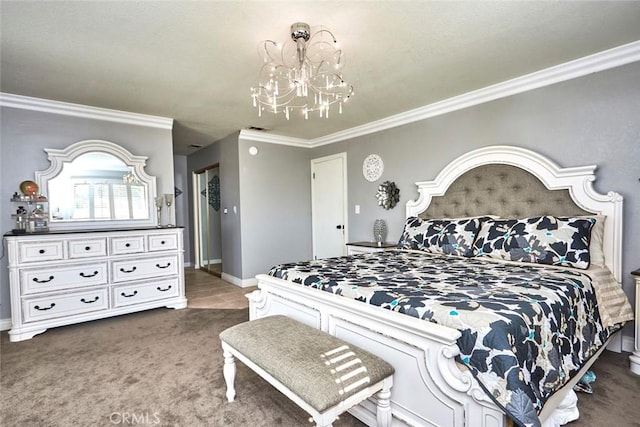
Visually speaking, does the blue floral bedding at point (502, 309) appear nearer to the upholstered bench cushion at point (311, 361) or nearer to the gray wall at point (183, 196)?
the upholstered bench cushion at point (311, 361)

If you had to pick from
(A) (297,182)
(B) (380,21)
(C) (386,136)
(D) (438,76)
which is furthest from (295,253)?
Answer: (B) (380,21)

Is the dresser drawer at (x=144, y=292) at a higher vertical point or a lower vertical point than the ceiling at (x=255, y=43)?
lower

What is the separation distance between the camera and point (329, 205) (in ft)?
16.7

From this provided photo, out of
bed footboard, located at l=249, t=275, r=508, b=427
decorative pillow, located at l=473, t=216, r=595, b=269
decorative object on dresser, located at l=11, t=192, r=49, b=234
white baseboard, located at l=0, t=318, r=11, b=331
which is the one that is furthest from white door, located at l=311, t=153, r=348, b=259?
white baseboard, located at l=0, t=318, r=11, b=331

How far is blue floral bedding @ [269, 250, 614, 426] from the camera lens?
3.95 feet

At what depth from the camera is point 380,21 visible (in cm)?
199

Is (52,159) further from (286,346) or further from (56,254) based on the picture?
(286,346)

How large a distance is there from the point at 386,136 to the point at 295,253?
7.78ft

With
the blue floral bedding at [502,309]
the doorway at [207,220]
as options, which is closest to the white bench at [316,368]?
the blue floral bedding at [502,309]

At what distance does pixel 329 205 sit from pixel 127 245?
283 centimetres

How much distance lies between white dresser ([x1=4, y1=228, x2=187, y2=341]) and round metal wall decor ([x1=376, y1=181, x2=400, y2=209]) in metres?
2.55

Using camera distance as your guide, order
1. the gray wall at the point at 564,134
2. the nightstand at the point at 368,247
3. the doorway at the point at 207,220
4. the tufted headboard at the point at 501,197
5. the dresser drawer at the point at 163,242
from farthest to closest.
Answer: the doorway at the point at 207,220 → the nightstand at the point at 368,247 → the dresser drawer at the point at 163,242 → the tufted headboard at the point at 501,197 → the gray wall at the point at 564,134

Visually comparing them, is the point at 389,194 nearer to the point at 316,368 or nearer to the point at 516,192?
the point at 516,192

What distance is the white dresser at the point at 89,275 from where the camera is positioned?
9.59 ft
